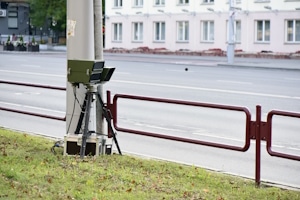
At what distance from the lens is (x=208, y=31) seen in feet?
201

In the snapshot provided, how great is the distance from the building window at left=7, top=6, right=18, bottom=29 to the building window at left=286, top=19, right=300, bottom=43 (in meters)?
49.8

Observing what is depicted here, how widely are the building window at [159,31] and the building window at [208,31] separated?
214 inches

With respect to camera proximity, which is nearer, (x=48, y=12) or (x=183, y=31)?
(x=183, y=31)

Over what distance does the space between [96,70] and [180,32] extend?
5479cm

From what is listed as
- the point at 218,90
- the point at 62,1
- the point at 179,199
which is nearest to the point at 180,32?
the point at 62,1

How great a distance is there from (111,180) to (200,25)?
54.1m

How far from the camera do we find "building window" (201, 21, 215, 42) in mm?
61000

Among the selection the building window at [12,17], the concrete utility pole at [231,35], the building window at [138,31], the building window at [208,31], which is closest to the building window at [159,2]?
the building window at [138,31]

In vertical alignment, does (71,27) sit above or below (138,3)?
below

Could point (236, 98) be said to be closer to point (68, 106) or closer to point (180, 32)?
point (68, 106)

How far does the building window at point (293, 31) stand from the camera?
54.3 meters

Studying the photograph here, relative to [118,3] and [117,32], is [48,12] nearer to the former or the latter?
[118,3]

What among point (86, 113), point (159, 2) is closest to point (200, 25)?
point (159, 2)

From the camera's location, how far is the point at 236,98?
2111 cm
